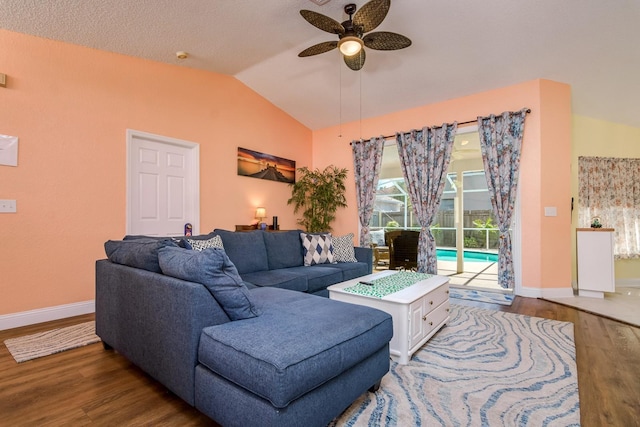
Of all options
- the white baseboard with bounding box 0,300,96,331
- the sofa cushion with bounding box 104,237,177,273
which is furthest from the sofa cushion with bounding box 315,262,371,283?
the white baseboard with bounding box 0,300,96,331

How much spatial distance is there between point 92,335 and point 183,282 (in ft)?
6.08

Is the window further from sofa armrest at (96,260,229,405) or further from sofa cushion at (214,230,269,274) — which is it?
sofa armrest at (96,260,229,405)

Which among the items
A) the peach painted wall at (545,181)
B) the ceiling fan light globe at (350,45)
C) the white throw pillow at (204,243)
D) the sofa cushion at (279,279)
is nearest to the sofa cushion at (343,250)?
the sofa cushion at (279,279)

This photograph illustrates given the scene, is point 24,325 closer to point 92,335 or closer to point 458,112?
point 92,335

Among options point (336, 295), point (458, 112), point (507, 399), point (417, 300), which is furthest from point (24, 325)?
point (458, 112)

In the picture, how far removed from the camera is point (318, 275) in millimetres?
3277

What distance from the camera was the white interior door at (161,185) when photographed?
378cm

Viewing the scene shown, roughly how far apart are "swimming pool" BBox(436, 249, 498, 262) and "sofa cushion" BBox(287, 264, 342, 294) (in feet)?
8.60

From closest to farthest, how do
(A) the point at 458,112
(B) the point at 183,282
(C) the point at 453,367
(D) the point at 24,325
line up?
(B) the point at 183,282 < (C) the point at 453,367 < (D) the point at 24,325 < (A) the point at 458,112

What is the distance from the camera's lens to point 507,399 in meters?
1.76

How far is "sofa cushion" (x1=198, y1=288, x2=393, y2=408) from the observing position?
46.6 inches

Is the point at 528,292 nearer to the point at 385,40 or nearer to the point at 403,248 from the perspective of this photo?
the point at 403,248

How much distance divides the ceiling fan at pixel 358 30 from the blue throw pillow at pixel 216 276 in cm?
218

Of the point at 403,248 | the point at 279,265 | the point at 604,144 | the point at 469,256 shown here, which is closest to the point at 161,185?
the point at 279,265
